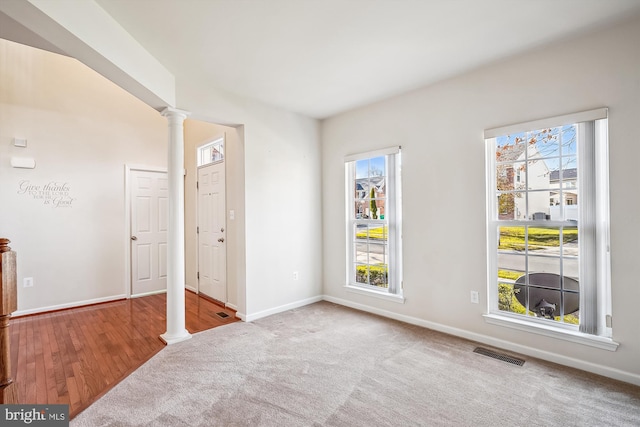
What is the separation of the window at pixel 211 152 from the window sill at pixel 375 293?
265 centimetres

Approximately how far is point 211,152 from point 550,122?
427cm

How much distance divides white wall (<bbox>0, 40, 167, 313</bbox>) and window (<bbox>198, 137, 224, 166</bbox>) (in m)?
0.92

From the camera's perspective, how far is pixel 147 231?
503 centimetres

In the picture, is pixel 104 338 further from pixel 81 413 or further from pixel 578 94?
pixel 578 94

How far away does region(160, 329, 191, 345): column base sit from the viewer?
10.1 feet

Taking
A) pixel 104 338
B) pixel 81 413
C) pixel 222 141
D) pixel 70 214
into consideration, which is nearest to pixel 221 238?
pixel 222 141

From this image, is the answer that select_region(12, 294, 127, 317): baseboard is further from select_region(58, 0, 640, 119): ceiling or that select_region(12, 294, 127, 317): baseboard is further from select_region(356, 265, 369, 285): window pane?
select_region(356, 265, 369, 285): window pane

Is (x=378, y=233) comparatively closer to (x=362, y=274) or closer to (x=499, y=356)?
(x=362, y=274)

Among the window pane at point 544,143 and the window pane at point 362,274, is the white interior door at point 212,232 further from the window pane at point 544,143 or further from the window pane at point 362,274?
the window pane at point 544,143

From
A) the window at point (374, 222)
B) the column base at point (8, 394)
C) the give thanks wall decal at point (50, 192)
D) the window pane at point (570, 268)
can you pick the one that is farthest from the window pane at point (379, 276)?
the give thanks wall decal at point (50, 192)

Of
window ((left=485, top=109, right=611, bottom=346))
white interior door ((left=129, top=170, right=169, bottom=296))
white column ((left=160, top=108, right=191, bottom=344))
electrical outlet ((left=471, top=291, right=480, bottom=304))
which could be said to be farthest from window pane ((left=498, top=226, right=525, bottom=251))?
white interior door ((left=129, top=170, right=169, bottom=296))

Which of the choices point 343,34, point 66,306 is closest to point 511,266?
point 343,34

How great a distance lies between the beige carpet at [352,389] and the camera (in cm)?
190

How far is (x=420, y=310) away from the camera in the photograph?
136 inches
